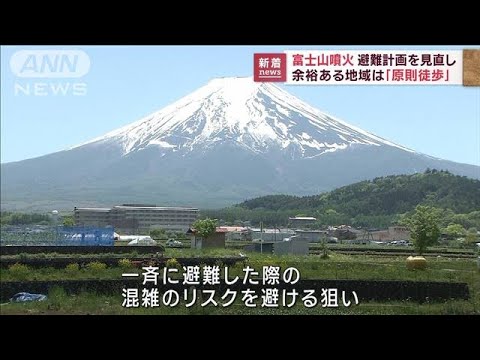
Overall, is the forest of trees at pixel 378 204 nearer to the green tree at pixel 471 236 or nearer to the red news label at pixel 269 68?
the green tree at pixel 471 236

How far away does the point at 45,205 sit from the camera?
968 cm

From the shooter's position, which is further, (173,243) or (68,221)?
(173,243)

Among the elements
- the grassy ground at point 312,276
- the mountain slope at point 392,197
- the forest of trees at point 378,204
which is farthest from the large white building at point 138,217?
the mountain slope at point 392,197

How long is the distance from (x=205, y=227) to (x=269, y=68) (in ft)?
7.41

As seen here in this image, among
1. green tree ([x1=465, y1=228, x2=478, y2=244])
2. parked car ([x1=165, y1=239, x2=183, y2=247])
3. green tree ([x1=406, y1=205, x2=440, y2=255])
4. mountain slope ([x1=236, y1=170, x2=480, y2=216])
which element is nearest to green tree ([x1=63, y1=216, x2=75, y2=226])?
parked car ([x1=165, y1=239, x2=183, y2=247])

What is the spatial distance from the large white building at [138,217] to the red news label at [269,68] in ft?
6.66

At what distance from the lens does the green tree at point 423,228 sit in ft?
30.8

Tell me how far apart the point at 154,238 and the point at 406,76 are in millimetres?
3618

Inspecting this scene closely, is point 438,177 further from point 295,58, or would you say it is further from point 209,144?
point 209,144

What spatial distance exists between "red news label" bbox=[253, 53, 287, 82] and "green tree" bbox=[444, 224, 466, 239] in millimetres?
3011

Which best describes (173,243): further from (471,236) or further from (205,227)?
(471,236)

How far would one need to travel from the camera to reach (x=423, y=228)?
945 centimetres

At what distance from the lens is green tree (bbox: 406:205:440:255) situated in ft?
30.8

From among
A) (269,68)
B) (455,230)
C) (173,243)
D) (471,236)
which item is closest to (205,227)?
(173,243)
